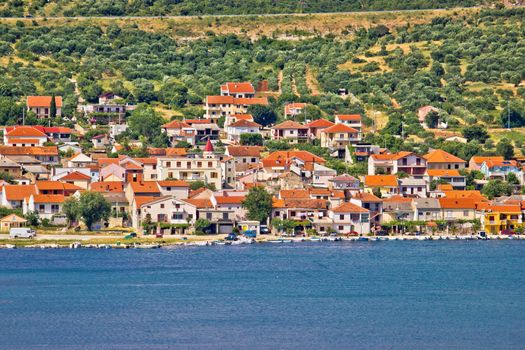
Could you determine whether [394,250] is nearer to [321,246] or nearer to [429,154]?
[321,246]

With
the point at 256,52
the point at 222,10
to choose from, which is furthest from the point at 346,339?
the point at 222,10

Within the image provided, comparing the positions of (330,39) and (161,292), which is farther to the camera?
(330,39)

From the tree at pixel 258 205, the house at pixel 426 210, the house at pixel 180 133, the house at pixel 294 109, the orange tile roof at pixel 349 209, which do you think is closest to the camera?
the tree at pixel 258 205

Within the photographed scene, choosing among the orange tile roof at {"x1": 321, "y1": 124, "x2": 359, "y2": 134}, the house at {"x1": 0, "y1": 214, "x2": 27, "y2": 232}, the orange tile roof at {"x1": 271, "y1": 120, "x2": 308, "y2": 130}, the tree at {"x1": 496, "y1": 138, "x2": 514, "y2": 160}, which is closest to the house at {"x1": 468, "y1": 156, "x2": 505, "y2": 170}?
the tree at {"x1": 496, "y1": 138, "x2": 514, "y2": 160}

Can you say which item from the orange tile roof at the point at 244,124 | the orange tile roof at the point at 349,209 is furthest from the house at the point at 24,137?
the orange tile roof at the point at 349,209

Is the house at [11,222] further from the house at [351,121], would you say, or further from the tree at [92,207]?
the house at [351,121]

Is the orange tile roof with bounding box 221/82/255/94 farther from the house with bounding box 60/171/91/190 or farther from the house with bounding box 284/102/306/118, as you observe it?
the house with bounding box 60/171/91/190
